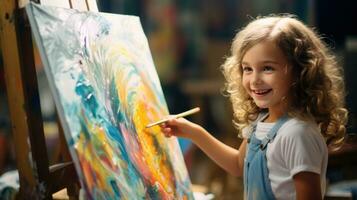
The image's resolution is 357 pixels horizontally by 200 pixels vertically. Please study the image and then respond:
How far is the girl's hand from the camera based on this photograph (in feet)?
5.35

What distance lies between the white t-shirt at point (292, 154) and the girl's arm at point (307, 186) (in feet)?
0.05

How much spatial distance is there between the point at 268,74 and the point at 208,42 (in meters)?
1.79

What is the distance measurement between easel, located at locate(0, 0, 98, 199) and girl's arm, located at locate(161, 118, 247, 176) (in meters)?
0.49

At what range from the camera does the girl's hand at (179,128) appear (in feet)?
5.35

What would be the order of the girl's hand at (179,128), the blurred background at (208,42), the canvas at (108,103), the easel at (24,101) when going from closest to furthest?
the canvas at (108,103) → the easel at (24,101) → the girl's hand at (179,128) → the blurred background at (208,42)

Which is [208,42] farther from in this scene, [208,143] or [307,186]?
[307,186]

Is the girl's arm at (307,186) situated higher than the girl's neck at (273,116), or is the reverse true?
the girl's neck at (273,116)

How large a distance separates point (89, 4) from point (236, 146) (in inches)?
71.5

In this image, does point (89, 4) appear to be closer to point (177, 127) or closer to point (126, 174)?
point (177, 127)

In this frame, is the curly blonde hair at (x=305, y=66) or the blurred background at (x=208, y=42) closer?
the curly blonde hair at (x=305, y=66)

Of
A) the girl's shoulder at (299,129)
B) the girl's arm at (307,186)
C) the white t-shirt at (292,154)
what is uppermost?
the girl's shoulder at (299,129)

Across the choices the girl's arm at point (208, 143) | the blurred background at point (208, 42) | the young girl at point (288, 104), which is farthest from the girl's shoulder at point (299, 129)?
the blurred background at point (208, 42)

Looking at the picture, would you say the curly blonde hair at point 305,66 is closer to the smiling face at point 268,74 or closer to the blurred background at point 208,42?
the smiling face at point 268,74

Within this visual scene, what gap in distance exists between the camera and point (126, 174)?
128cm
